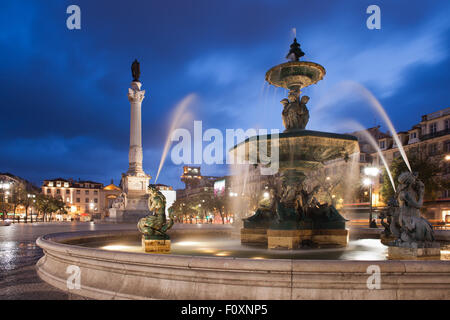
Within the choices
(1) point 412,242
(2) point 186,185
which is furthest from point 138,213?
(2) point 186,185

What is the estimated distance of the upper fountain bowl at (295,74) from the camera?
10.8 meters

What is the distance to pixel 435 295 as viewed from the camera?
4695mm

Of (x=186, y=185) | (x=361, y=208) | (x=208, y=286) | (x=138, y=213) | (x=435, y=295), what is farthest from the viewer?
(x=186, y=185)

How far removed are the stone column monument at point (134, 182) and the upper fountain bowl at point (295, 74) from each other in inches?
1121

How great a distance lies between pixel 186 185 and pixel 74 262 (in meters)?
170

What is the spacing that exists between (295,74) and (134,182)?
33.8m

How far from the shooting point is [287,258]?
24.6 ft

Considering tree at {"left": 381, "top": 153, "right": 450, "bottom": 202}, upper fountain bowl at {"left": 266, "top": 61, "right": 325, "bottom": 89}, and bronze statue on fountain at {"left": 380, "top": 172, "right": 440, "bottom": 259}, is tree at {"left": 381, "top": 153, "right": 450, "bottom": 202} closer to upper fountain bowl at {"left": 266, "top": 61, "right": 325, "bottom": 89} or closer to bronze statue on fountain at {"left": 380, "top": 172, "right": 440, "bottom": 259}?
upper fountain bowl at {"left": 266, "top": 61, "right": 325, "bottom": 89}

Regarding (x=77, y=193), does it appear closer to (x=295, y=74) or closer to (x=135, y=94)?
(x=135, y=94)

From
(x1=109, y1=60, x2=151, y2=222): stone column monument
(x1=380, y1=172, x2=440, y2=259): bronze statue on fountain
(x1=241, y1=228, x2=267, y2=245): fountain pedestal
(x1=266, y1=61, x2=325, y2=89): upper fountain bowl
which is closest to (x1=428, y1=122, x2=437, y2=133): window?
(x1=109, y1=60, x2=151, y2=222): stone column monument

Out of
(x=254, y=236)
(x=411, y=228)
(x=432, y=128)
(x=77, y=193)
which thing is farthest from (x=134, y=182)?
(x=77, y=193)

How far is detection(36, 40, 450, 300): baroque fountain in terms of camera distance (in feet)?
15.3
